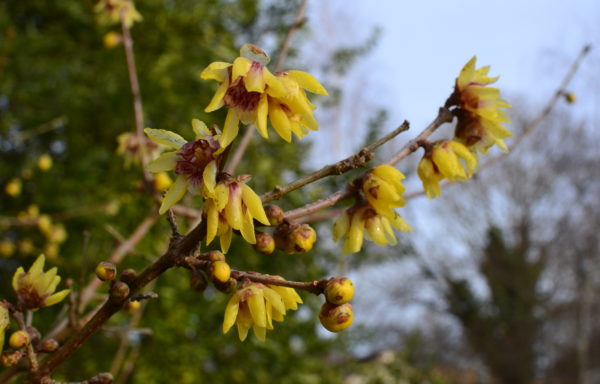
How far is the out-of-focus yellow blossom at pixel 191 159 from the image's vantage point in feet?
2.29

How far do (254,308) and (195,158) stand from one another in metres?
0.21

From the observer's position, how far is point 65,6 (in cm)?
368

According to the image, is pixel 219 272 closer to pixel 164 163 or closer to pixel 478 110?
pixel 164 163

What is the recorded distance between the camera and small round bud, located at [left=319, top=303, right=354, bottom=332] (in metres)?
0.74

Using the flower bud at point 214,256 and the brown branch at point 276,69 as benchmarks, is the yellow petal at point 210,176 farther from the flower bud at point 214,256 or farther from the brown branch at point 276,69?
the brown branch at point 276,69

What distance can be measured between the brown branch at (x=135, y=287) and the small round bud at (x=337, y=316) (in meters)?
0.20

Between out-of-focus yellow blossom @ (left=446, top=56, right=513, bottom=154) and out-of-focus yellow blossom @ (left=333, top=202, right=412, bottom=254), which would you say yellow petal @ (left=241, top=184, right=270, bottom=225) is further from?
out-of-focus yellow blossom @ (left=446, top=56, right=513, bottom=154)

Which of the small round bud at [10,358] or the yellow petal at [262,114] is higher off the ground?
the yellow petal at [262,114]

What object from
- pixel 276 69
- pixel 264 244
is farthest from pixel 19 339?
pixel 276 69

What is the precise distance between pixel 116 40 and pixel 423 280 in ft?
44.4

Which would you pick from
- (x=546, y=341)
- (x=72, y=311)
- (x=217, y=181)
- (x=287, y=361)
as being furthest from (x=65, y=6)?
(x=546, y=341)

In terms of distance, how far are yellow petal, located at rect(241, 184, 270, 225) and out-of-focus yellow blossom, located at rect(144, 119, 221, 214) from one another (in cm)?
5

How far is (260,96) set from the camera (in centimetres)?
69

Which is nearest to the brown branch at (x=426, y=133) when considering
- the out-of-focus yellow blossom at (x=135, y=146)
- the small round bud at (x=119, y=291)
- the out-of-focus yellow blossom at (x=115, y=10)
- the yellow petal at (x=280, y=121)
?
the yellow petal at (x=280, y=121)
